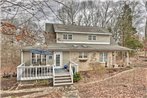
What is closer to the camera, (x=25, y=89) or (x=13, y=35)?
(x=13, y=35)

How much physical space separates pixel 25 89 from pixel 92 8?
33486 mm

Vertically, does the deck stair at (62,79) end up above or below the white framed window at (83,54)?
→ below

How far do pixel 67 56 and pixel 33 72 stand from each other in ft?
17.9

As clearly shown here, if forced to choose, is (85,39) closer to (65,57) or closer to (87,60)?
(87,60)

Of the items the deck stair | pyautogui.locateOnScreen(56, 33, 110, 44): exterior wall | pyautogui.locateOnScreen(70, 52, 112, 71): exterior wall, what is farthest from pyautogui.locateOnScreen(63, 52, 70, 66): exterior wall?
the deck stair

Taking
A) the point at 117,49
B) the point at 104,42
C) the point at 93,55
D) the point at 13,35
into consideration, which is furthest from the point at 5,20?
the point at 104,42

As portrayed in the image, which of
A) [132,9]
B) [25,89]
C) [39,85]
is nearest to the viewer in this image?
[25,89]

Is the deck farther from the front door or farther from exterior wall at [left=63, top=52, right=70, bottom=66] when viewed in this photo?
exterior wall at [left=63, top=52, right=70, bottom=66]

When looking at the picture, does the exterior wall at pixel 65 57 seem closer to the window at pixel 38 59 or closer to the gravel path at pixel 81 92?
the window at pixel 38 59

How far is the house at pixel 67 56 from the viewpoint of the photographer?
1283 centimetres

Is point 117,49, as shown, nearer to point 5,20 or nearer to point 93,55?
point 93,55

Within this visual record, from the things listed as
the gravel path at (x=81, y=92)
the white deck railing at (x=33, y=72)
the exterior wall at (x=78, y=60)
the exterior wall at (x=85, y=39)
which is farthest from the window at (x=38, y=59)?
the gravel path at (x=81, y=92)

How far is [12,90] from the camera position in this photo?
10.7 m

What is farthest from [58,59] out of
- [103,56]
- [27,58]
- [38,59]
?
[103,56]
